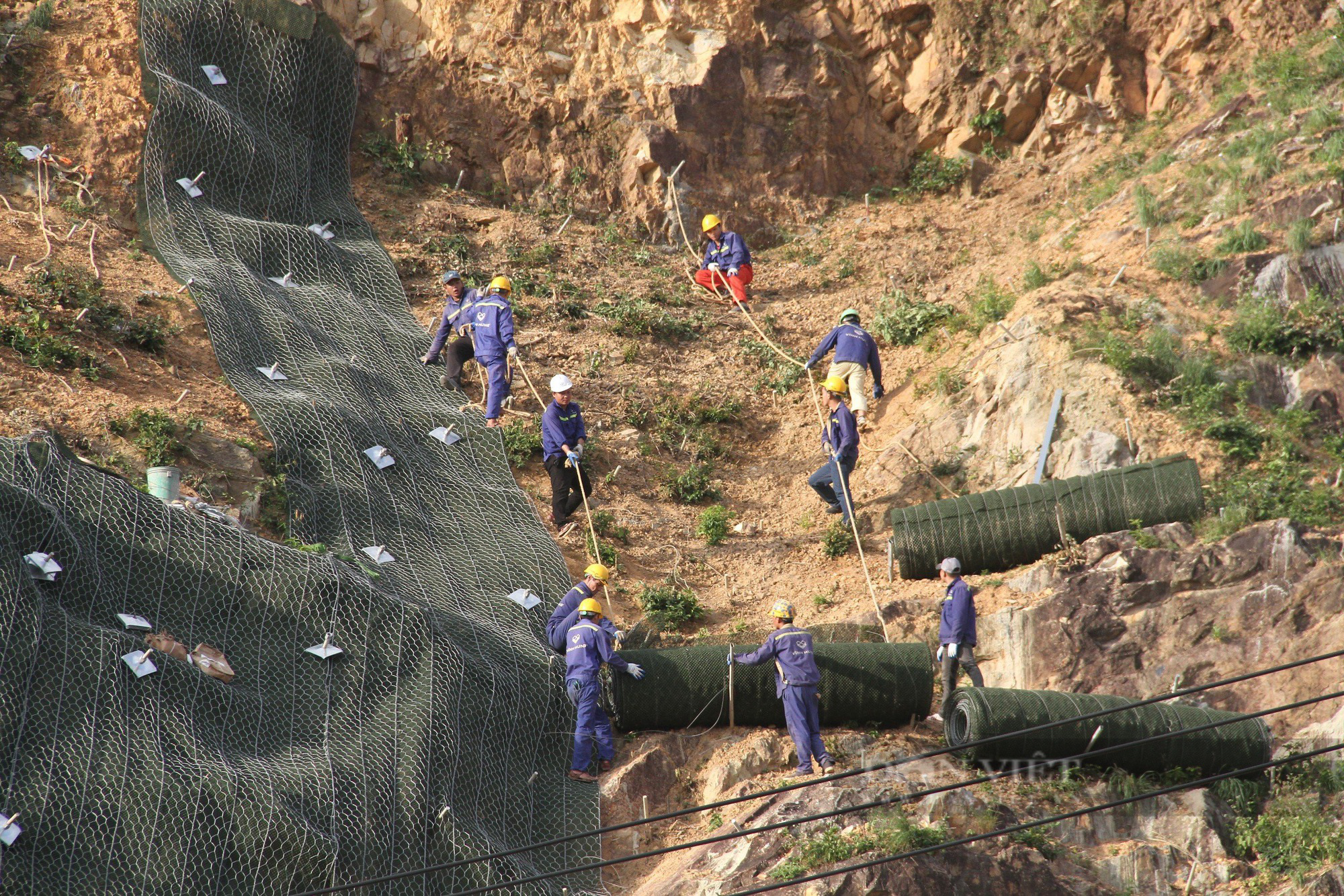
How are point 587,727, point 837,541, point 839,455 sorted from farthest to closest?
1. point 837,541
2. point 839,455
3. point 587,727

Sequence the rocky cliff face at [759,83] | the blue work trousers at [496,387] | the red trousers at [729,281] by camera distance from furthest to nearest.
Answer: the rocky cliff face at [759,83] → the red trousers at [729,281] → the blue work trousers at [496,387]

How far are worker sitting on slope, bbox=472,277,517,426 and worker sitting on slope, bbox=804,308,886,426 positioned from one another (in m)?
3.55

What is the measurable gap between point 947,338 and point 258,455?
8973 millimetres

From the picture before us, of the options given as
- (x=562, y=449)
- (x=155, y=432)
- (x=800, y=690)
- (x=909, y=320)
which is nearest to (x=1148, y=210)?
(x=909, y=320)

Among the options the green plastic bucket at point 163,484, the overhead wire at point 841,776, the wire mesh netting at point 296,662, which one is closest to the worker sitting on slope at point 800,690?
the overhead wire at point 841,776

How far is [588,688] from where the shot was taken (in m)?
10.9

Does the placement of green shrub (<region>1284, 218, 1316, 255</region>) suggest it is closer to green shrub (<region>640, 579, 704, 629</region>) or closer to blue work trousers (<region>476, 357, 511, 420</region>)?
green shrub (<region>640, 579, 704, 629</region>)

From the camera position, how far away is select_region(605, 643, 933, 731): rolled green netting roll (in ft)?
37.2

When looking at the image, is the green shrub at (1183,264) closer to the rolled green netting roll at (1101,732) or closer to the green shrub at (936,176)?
the green shrub at (936,176)

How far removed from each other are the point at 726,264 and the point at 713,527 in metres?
5.38

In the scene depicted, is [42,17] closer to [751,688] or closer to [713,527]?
[713,527]

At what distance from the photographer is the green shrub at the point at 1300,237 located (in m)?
15.7

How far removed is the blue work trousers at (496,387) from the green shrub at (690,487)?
7.54 feet

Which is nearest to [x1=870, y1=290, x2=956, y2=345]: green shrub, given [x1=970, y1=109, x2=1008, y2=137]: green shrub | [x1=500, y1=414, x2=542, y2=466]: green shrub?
[x1=970, y1=109, x2=1008, y2=137]: green shrub
